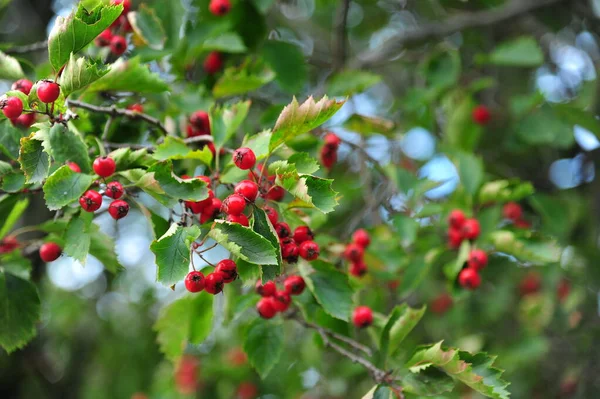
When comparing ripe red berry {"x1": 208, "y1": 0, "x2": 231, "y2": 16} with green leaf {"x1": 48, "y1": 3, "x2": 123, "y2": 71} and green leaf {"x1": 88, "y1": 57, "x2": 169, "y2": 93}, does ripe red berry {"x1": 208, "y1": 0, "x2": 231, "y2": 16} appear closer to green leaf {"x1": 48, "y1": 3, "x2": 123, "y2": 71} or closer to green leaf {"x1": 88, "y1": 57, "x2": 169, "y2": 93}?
green leaf {"x1": 88, "y1": 57, "x2": 169, "y2": 93}

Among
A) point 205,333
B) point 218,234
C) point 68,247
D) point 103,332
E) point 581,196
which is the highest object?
point 218,234

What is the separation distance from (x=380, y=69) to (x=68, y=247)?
407 centimetres

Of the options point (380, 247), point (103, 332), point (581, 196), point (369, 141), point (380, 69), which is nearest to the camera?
point (380, 247)

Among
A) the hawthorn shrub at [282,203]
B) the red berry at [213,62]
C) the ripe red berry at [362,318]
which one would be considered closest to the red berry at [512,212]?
the hawthorn shrub at [282,203]

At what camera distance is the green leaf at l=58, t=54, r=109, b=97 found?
1.66 metres

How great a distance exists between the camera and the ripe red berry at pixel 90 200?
184 cm

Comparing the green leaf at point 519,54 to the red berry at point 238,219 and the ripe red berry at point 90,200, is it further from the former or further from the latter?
the ripe red berry at point 90,200

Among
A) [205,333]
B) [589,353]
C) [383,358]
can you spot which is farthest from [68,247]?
[589,353]

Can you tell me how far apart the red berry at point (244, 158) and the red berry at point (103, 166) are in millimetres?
394

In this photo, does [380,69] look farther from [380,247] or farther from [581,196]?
[380,247]

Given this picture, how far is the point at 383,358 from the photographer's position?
2293 millimetres

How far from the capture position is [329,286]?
2234mm

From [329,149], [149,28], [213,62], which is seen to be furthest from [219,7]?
[329,149]

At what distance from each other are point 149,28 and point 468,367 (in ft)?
6.35
